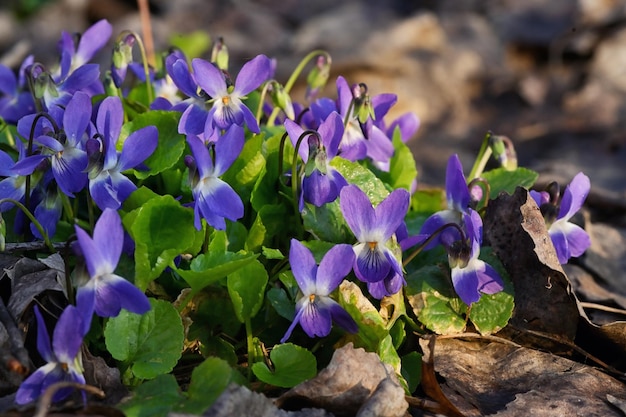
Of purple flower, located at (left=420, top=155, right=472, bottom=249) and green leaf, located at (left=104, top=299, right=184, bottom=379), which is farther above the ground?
purple flower, located at (left=420, top=155, right=472, bottom=249)

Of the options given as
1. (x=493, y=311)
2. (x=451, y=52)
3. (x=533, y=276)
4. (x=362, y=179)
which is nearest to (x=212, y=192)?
(x=362, y=179)

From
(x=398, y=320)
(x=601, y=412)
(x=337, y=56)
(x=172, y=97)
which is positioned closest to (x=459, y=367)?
(x=398, y=320)

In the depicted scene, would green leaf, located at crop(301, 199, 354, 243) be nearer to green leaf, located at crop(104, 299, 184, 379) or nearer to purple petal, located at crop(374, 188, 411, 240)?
purple petal, located at crop(374, 188, 411, 240)

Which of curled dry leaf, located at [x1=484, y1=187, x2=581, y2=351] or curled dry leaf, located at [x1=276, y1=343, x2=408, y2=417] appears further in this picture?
curled dry leaf, located at [x1=484, y1=187, x2=581, y2=351]

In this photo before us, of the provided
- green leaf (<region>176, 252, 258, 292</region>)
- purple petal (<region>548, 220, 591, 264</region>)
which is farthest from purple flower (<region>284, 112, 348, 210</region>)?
purple petal (<region>548, 220, 591, 264</region>)

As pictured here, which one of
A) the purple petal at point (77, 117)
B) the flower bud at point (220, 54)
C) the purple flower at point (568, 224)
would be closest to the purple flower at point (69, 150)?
the purple petal at point (77, 117)

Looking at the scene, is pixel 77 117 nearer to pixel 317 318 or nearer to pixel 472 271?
pixel 317 318

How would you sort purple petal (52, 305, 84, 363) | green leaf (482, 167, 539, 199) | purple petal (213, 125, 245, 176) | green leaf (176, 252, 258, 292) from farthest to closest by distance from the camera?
green leaf (482, 167, 539, 199) → purple petal (213, 125, 245, 176) → green leaf (176, 252, 258, 292) → purple petal (52, 305, 84, 363)
